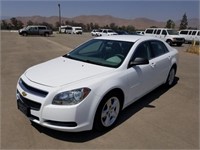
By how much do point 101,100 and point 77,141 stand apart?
0.73 meters

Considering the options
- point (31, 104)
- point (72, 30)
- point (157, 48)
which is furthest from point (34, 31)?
point (31, 104)

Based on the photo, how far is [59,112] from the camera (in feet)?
9.55

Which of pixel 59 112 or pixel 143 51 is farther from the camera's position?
pixel 143 51

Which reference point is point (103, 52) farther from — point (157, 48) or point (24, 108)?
point (24, 108)

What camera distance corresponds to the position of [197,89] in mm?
5820

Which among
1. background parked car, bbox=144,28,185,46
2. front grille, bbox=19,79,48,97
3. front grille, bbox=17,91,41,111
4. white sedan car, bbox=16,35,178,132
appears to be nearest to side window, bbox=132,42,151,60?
white sedan car, bbox=16,35,178,132

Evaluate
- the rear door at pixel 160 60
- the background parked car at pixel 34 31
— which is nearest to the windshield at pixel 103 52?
the rear door at pixel 160 60

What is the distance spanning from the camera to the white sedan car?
116 inches

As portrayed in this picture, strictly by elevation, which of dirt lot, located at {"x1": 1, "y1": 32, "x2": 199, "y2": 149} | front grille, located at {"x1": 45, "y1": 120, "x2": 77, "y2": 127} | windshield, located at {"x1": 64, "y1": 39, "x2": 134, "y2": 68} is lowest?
dirt lot, located at {"x1": 1, "y1": 32, "x2": 199, "y2": 149}

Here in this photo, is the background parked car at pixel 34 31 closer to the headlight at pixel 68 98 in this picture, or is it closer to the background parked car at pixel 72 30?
the background parked car at pixel 72 30

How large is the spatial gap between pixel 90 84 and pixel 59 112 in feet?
1.97

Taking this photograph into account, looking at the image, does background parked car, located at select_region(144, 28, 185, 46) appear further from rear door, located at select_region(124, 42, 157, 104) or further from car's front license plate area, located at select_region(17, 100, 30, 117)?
car's front license plate area, located at select_region(17, 100, 30, 117)

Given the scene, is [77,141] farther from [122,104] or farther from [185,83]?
[185,83]

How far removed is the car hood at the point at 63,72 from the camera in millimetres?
3170
